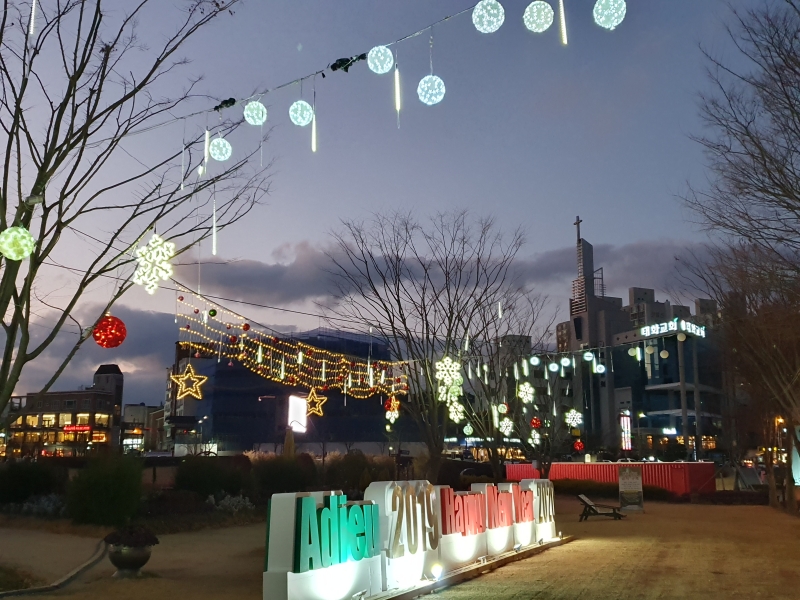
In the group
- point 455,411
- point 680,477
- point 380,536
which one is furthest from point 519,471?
point 380,536

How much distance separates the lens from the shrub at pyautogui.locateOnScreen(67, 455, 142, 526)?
1579 centimetres

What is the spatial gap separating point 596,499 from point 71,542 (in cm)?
2300

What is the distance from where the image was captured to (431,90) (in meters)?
9.62

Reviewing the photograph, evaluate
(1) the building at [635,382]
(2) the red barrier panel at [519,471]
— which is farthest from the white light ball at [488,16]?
(1) the building at [635,382]

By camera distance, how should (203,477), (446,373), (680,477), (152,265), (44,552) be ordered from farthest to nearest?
(680,477), (203,477), (446,373), (44,552), (152,265)

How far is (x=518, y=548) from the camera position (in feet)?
44.4

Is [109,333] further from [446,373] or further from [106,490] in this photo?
[446,373]

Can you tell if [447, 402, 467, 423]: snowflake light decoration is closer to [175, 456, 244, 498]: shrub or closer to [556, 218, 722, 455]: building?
[175, 456, 244, 498]: shrub

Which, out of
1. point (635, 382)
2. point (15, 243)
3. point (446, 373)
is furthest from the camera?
point (635, 382)

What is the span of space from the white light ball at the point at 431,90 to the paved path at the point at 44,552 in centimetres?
829

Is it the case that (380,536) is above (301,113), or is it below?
below

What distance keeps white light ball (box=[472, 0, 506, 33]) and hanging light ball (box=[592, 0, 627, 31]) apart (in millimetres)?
1034

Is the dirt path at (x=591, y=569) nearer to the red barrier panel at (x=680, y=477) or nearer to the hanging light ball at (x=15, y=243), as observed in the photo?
the hanging light ball at (x=15, y=243)

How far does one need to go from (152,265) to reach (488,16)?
4.80m
